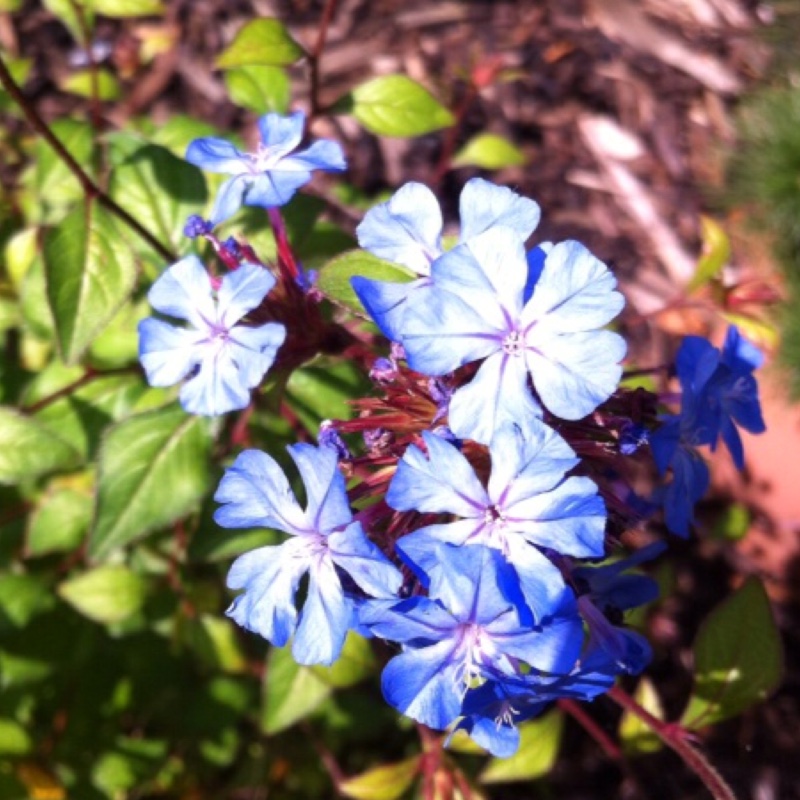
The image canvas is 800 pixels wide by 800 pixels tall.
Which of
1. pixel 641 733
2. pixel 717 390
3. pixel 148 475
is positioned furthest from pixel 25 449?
pixel 641 733

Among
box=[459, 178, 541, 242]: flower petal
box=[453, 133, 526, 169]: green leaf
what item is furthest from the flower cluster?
box=[453, 133, 526, 169]: green leaf

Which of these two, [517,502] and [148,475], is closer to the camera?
[517,502]

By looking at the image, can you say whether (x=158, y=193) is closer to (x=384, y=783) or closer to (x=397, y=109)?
(x=397, y=109)

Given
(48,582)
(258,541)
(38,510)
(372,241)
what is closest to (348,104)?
(372,241)

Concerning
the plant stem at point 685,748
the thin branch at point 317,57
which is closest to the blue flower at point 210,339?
the thin branch at point 317,57

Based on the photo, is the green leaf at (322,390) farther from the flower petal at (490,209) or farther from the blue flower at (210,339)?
the flower petal at (490,209)

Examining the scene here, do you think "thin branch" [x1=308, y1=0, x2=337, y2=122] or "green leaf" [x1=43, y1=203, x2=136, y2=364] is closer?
"green leaf" [x1=43, y1=203, x2=136, y2=364]

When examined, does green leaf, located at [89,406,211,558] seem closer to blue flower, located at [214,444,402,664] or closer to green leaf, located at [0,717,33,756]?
blue flower, located at [214,444,402,664]
